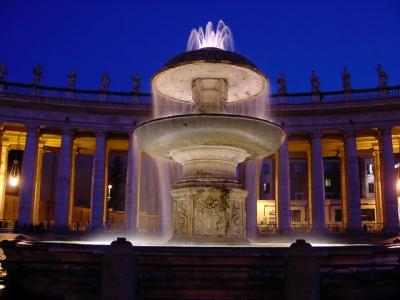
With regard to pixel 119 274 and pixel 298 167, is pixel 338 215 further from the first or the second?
pixel 119 274

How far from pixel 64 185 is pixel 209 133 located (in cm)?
3519

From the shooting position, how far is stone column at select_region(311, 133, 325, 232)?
48.1 meters

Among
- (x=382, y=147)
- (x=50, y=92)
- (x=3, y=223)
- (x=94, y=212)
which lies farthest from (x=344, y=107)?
(x=3, y=223)

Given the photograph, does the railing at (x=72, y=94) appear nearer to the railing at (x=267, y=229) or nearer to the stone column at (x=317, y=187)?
the stone column at (x=317, y=187)

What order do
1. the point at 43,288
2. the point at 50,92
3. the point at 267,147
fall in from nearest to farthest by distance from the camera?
the point at 43,288
the point at 267,147
the point at 50,92

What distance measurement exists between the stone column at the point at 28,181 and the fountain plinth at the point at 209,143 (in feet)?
105

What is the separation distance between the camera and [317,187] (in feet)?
160

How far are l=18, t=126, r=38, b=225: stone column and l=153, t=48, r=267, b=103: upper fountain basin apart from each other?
30544 mm

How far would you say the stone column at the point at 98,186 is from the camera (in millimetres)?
48500

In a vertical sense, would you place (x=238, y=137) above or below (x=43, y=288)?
above

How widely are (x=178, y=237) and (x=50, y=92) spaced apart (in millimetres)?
37942

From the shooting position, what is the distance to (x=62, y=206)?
158 feet

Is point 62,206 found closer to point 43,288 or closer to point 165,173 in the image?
point 165,173

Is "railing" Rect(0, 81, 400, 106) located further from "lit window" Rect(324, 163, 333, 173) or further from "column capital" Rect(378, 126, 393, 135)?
"lit window" Rect(324, 163, 333, 173)
